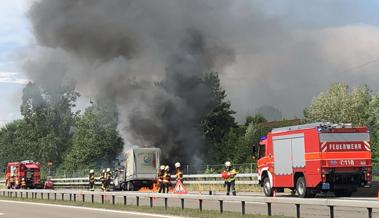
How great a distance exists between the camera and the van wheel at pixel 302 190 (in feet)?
68.2

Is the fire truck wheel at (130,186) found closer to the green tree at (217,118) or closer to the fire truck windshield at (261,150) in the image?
the fire truck windshield at (261,150)

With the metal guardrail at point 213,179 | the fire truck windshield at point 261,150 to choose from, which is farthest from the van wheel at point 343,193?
the metal guardrail at point 213,179

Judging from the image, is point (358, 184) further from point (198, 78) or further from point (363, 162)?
point (198, 78)

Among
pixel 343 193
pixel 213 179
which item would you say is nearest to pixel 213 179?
pixel 213 179

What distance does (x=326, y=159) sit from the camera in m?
20.2

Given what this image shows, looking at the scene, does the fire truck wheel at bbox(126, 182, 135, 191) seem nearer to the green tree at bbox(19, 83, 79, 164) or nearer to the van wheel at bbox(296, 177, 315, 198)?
the van wheel at bbox(296, 177, 315, 198)

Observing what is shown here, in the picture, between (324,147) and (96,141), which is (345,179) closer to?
(324,147)

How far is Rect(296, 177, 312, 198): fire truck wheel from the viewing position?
2078cm

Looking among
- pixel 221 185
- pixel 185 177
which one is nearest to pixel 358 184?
pixel 221 185

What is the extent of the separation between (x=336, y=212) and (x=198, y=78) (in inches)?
1462

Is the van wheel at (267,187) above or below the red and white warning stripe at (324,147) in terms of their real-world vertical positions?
below

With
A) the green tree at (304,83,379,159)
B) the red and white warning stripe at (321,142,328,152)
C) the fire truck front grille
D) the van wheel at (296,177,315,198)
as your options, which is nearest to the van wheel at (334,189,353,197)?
the fire truck front grille

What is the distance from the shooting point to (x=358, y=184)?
67.8 feet

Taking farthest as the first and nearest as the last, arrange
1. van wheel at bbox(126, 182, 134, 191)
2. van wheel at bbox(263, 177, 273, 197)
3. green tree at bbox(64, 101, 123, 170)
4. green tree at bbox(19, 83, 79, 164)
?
green tree at bbox(19, 83, 79, 164) < green tree at bbox(64, 101, 123, 170) < van wheel at bbox(126, 182, 134, 191) < van wheel at bbox(263, 177, 273, 197)
